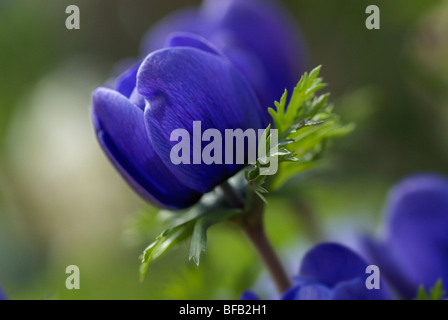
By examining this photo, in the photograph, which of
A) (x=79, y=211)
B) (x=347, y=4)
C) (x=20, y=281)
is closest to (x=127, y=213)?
(x=79, y=211)

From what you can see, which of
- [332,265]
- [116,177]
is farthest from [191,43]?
[116,177]

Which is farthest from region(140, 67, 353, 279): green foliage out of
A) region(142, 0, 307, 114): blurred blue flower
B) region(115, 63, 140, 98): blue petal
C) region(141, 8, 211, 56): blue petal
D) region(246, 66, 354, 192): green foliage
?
region(141, 8, 211, 56): blue petal

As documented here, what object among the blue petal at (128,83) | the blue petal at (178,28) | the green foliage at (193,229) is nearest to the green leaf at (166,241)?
the green foliage at (193,229)

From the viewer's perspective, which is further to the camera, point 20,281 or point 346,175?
point 20,281

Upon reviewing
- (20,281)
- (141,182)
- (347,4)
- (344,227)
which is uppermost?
(347,4)

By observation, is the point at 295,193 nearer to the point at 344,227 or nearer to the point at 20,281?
the point at 344,227

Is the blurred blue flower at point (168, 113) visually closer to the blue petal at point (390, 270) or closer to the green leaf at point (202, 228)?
the green leaf at point (202, 228)

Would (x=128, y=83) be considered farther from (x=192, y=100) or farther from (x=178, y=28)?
(x=178, y=28)

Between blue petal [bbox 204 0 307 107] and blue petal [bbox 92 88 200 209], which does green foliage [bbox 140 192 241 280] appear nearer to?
blue petal [bbox 92 88 200 209]
